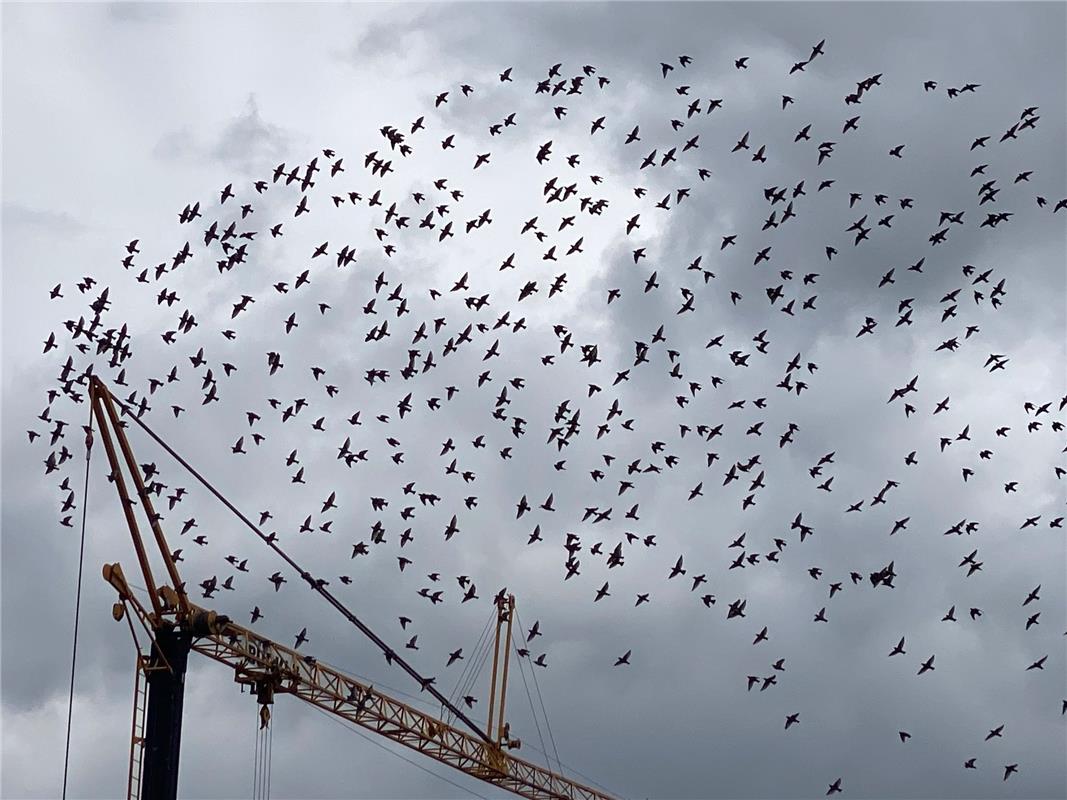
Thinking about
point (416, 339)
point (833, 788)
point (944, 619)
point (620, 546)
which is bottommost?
point (833, 788)

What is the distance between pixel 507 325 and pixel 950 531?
27.1 metres

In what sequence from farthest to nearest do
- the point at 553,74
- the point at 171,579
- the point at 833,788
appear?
the point at 171,579, the point at 833,788, the point at 553,74

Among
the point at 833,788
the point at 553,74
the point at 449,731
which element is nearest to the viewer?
the point at 553,74

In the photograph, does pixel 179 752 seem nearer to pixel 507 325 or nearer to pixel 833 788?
pixel 507 325

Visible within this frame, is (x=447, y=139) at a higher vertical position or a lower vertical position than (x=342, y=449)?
higher

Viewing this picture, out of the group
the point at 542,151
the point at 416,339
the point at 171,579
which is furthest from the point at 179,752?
the point at 542,151

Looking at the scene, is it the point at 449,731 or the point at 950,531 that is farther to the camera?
the point at 449,731

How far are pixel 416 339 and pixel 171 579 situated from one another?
24.6 meters

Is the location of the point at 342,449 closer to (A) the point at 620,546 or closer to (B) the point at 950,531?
(A) the point at 620,546

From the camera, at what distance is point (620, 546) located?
99188 mm

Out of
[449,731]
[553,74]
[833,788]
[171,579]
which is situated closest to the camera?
[553,74]

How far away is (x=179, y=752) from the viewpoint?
96000mm

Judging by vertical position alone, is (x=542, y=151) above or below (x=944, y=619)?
above

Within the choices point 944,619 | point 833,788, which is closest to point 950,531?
point 944,619
